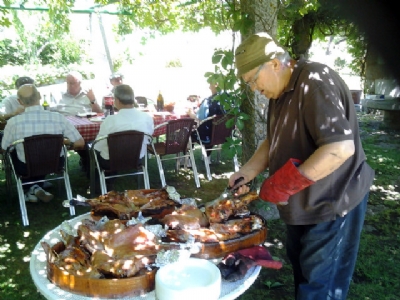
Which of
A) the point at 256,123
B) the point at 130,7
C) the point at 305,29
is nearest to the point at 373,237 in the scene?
the point at 256,123

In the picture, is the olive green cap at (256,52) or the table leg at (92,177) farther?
the table leg at (92,177)

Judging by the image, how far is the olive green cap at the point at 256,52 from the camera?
5.99ft

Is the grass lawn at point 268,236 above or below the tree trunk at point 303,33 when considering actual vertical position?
below

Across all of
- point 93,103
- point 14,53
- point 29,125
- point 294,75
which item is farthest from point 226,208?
point 14,53

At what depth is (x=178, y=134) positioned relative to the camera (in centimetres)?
509

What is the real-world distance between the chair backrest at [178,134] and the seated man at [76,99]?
1.96 metres

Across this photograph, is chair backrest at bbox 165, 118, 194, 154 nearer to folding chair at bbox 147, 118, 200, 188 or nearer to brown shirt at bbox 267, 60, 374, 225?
folding chair at bbox 147, 118, 200, 188

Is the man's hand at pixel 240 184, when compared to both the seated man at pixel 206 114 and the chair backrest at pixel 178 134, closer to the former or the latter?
the chair backrest at pixel 178 134

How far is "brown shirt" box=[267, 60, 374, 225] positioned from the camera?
1.69 meters

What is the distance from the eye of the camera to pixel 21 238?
3951 millimetres

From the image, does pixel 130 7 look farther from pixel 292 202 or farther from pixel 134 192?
pixel 292 202

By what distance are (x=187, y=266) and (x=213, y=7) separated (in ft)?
14.8

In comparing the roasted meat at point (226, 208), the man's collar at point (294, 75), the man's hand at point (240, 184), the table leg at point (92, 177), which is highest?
the man's collar at point (294, 75)

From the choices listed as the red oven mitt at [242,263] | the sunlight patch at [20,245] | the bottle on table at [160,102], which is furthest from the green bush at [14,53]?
the red oven mitt at [242,263]
